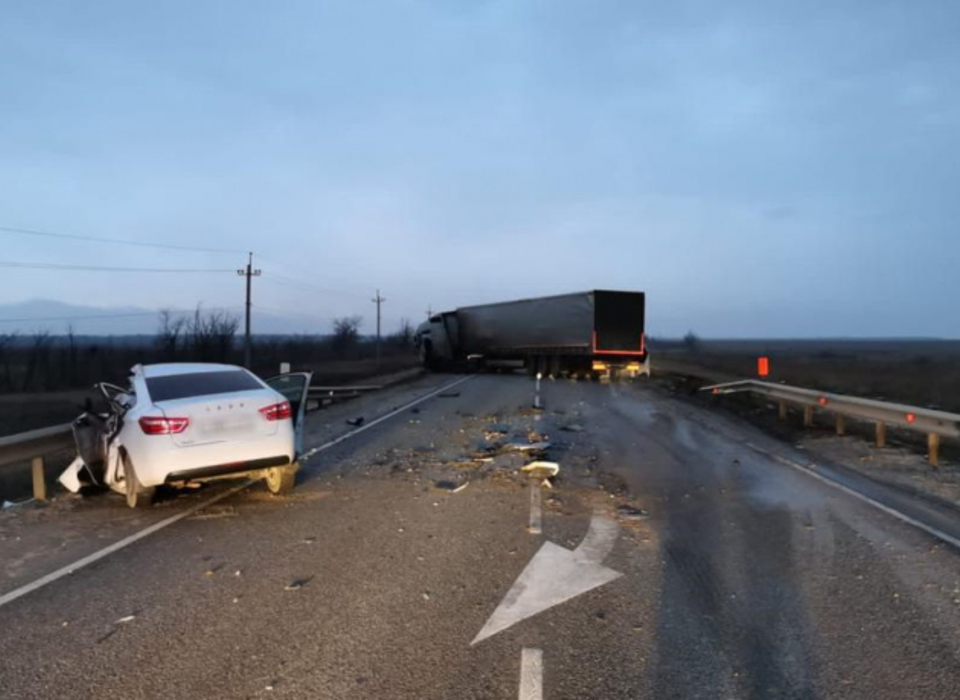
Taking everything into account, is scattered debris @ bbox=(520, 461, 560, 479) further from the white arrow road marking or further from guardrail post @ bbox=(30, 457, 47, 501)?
guardrail post @ bbox=(30, 457, 47, 501)

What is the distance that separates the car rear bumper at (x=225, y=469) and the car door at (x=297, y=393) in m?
0.67

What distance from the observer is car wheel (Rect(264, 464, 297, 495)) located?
9.59 metres

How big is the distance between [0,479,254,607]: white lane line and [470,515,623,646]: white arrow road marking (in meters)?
3.62

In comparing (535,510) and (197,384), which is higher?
(197,384)

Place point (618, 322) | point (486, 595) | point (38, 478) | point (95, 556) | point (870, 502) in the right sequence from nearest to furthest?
point (486, 595) < point (95, 556) < point (870, 502) < point (38, 478) < point (618, 322)

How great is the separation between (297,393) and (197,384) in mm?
2112

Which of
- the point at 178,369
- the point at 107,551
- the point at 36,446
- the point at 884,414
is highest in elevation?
the point at 178,369

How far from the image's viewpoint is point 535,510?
8.76 m

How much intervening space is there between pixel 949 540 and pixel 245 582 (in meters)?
6.32

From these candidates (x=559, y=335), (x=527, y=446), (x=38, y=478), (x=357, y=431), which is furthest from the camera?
(x=559, y=335)

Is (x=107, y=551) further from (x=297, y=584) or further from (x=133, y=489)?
(x=297, y=584)

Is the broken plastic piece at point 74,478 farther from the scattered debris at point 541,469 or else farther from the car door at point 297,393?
the scattered debris at point 541,469

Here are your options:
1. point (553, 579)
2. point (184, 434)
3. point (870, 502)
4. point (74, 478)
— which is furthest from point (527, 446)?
point (553, 579)

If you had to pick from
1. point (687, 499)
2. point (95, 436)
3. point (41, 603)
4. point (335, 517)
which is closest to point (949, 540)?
point (687, 499)
